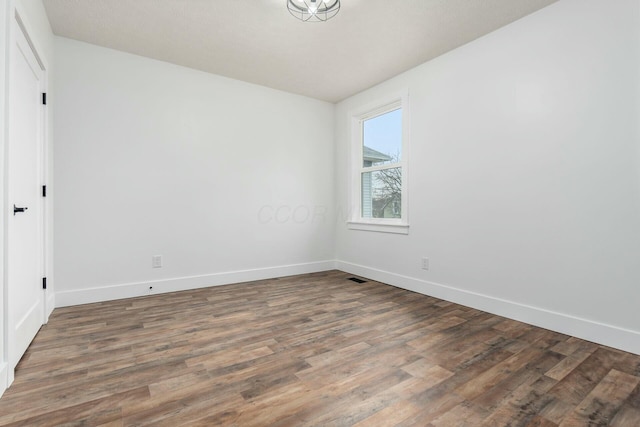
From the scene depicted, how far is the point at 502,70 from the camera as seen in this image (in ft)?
9.03

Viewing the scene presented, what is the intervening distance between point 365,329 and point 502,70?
2.54 meters

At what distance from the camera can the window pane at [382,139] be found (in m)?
3.92

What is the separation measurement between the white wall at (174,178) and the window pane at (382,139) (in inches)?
29.0

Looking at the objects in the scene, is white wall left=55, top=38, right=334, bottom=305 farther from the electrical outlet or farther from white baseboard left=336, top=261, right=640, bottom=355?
white baseboard left=336, top=261, right=640, bottom=355

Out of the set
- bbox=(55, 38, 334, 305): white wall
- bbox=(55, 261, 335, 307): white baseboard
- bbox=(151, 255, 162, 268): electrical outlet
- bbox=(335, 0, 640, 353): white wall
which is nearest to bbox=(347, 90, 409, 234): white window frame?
bbox=(335, 0, 640, 353): white wall

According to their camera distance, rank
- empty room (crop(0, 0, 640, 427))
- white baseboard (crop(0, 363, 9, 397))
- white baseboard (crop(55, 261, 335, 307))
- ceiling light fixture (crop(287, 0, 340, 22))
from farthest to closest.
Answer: white baseboard (crop(55, 261, 335, 307))
ceiling light fixture (crop(287, 0, 340, 22))
empty room (crop(0, 0, 640, 427))
white baseboard (crop(0, 363, 9, 397))

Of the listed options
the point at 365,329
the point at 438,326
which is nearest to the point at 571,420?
the point at 438,326

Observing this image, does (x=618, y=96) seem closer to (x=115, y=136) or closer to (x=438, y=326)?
(x=438, y=326)

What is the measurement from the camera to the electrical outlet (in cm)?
338

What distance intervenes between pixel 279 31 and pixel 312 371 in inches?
110

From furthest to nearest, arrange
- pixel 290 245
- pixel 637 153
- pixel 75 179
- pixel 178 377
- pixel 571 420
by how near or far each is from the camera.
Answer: pixel 290 245
pixel 75 179
pixel 637 153
pixel 178 377
pixel 571 420

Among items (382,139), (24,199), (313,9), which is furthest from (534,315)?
(24,199)

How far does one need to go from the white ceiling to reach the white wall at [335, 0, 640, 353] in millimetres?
313

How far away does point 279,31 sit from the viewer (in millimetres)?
2812
